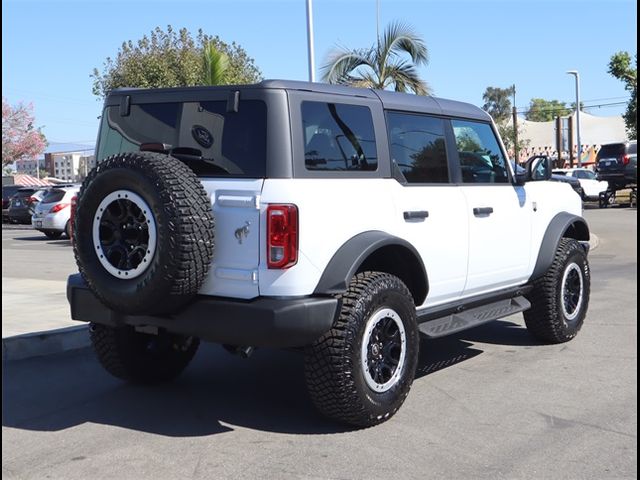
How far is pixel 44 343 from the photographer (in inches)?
283

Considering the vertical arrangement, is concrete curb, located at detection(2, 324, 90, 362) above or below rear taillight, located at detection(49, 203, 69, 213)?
below

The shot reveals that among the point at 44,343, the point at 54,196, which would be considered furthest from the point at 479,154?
the point at 54,196

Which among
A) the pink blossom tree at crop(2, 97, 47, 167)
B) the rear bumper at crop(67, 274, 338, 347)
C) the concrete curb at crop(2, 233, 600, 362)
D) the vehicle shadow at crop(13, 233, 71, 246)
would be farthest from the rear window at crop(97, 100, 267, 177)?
the pink blossom tree at crop(2, 97, 47, 167)

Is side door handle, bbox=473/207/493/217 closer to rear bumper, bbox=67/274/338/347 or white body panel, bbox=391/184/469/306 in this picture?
white body panel, bbox=391/184/469/306

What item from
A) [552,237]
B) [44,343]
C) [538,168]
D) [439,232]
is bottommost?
[44,343]

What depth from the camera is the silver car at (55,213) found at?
20683 millimetres

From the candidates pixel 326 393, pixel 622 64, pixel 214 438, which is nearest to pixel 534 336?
pixel 326 393

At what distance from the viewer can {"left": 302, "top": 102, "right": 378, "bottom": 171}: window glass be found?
4926 mm

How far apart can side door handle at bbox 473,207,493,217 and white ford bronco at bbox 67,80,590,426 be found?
4.8 inches

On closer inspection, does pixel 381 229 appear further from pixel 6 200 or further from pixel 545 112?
pixel 545 112

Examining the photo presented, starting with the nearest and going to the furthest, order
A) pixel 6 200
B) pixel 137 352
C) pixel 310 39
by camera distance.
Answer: pixel 137 352 < pixel 310 39 < pixel 6 200

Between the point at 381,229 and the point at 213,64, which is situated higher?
the point at 213,64

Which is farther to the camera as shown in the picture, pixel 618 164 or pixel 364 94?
pixel 618 164

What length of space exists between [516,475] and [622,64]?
28220mm
